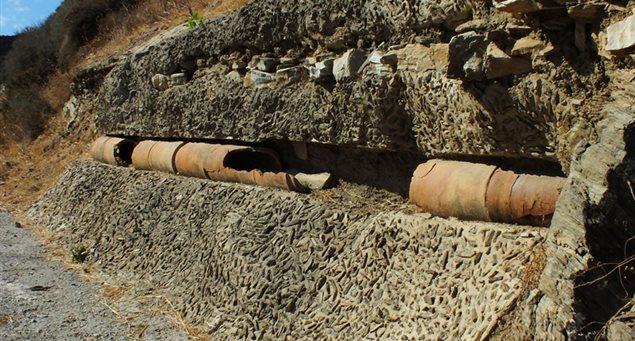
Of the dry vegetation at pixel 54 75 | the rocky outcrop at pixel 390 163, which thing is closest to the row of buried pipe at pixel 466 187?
the rocky outcrop at pixel 390 163

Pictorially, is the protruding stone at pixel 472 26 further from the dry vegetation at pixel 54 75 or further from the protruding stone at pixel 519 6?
the dry vegetation at pixel 54 75

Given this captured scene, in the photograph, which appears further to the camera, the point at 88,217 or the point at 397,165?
the point at 88,217

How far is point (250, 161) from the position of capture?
24.2 ft

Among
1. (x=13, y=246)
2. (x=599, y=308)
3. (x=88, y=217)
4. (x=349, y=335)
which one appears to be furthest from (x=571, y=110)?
(x=13, y=246)

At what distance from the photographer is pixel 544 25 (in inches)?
146

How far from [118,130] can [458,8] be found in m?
7.04

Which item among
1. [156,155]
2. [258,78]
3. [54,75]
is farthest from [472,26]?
[54,75]

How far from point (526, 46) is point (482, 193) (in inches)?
34.5

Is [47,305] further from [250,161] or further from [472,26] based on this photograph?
[472,26]

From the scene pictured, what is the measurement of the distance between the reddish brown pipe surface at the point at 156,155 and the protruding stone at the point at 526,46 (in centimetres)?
504

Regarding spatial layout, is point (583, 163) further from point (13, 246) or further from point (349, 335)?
point (13, 246)

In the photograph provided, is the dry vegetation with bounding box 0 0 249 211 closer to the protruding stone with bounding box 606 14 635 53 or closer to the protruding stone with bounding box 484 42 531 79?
the protruding stone with bounding box 484 42 531 79

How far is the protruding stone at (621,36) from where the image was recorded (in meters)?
3.07

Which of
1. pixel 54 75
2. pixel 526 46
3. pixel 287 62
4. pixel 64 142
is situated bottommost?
pixel 64 142
